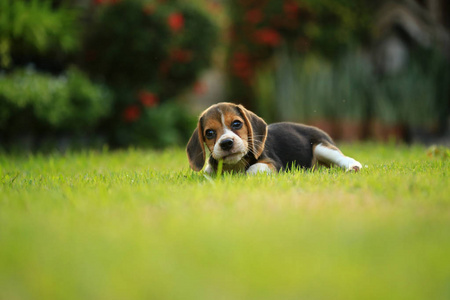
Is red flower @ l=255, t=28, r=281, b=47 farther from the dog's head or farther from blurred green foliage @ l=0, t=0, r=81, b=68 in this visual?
the dog's head

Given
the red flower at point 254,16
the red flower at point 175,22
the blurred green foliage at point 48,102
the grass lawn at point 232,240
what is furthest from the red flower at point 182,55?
the grass lawn at point 232,240

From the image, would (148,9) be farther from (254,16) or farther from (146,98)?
(254,16)

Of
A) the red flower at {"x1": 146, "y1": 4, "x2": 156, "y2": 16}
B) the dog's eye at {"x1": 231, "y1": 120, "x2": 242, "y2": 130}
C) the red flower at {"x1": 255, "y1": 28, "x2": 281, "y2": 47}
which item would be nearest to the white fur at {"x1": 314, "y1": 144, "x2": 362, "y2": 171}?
the dog's eye at {"x1": 231, "y1": 120, "x2": 242, "y2": 130}

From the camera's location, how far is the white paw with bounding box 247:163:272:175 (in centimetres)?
381

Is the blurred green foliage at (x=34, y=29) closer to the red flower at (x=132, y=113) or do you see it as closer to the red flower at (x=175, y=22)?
the red flower at (x=132, y=113)

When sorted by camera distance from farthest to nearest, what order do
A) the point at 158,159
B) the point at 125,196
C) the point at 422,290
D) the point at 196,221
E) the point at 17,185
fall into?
1. the point at 158,159
2. the point at 17,185
3. the point at 125,196
4. the point at 196,221
5. the point at 422,290

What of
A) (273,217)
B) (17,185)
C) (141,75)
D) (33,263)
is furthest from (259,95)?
(33,263)

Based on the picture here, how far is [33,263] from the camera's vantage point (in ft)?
6.11

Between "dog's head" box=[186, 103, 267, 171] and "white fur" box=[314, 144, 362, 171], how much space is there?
2.19ft

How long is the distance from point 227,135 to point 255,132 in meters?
0.41

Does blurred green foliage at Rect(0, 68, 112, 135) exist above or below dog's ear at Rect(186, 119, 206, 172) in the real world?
below

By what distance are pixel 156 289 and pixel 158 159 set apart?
15.3ft

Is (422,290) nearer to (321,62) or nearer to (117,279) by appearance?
(117,279)

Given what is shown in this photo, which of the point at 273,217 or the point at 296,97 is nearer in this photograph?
the point at 273,217
